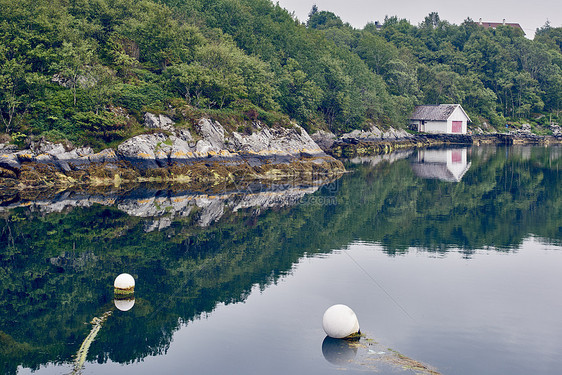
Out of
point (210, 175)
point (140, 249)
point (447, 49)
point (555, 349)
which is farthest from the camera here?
point (447, 49)

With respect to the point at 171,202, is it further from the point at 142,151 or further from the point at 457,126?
the point at 457,126

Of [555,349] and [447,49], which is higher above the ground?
[447,49]

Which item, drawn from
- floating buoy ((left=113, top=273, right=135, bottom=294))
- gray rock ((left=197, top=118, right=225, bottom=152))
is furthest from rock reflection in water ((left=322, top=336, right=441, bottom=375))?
gray rock ((left=197, top=118, right=225, bottom=152))

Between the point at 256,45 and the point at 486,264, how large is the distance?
67.3m

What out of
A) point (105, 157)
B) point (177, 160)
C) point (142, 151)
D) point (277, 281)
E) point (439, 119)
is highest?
point (439, 119)

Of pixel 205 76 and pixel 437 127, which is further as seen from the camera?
pixel 437 127

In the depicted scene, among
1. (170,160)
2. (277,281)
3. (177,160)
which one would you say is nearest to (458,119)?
(177,160)

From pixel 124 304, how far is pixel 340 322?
8.75 m

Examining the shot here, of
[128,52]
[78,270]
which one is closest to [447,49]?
[128,52]

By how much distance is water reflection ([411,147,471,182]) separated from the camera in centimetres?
6175

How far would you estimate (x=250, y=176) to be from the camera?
5612 centimetres

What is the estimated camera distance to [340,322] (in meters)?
16.6

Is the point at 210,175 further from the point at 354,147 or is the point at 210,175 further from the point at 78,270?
the point at 354,147

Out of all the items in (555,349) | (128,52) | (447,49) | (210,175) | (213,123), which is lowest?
(555,349)
